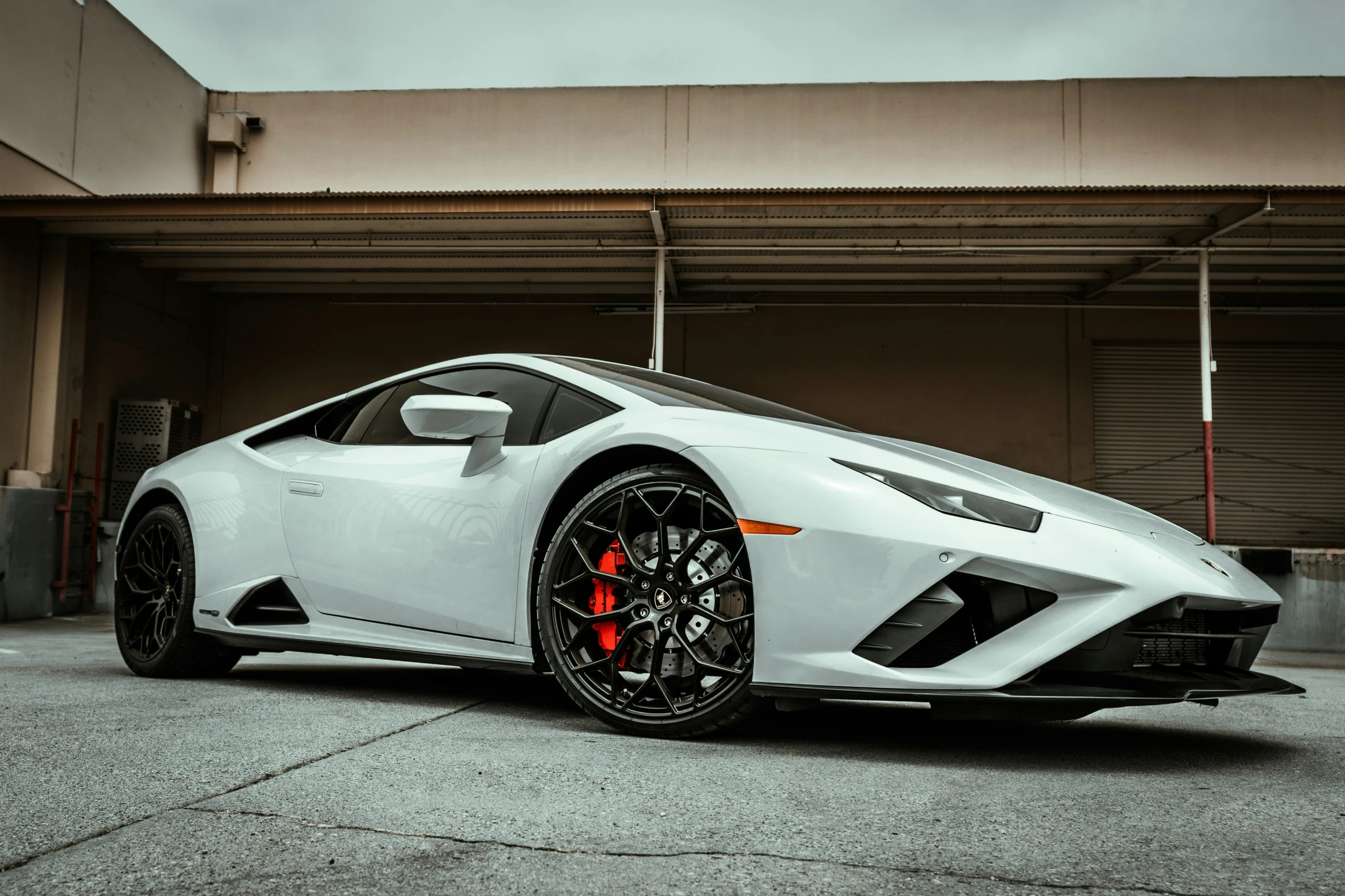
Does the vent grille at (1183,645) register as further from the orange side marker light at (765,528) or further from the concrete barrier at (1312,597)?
the concrete barrier at (1312,597)

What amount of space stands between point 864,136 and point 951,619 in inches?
485

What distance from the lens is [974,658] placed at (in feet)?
7.36

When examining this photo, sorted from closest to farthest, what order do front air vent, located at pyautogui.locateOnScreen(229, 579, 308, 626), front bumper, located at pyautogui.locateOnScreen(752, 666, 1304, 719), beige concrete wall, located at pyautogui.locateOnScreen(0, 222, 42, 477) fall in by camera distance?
front bumper, located at pyautogui.locateOnScreen(752, 666, 1304, 719)
front air vent, located at pyautogui.locateOnScreen(229, 579, 308, 626)
beige concrete wall, located at pyautogui.locateOnScreen(0, 222, 42, 477)

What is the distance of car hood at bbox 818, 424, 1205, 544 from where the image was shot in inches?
97.7

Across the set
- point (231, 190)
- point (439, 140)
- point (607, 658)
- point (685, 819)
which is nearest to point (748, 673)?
point (607, 658)

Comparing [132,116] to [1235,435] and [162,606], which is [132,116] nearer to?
[162,606]

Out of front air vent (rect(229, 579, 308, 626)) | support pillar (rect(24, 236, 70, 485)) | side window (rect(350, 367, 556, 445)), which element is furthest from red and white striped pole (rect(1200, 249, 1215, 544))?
support pillar (rect(24, 236, 70, 485))

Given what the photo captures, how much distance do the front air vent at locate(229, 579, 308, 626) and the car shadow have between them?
252 millimetres

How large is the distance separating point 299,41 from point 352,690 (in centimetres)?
2164

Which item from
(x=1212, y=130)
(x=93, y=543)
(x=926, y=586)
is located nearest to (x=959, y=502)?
(x=926, y=586)

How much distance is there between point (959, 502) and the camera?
7.88ft

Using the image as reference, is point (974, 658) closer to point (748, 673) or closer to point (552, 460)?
point (748, 673)

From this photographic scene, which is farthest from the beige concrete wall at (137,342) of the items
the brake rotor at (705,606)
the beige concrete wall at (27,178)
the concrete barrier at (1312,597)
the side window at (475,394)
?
the concrete barrier at (1312,597)

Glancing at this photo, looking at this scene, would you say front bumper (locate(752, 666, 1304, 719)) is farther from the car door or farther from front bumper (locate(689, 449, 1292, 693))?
the car door
